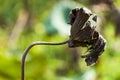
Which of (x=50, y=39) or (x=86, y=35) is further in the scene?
(x=50, y=39)

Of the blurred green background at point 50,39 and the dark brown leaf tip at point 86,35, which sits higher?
the blurred green background at point 50,39

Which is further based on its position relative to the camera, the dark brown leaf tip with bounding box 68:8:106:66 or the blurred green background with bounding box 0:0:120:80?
the blurred green background with bounding box 0:0:120:80

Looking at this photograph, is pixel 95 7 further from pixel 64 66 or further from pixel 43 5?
pixel 43 5

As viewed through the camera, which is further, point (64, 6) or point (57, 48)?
point (57, 48)

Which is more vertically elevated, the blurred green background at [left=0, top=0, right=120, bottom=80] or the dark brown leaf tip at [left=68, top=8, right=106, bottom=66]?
the blurred green background at [left=0, top=0, right=120, bottom=80]

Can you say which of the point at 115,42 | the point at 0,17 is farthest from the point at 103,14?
the point at 0,17

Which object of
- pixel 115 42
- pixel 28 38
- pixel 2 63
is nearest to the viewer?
pixel 2 63

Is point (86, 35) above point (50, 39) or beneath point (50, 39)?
beneath

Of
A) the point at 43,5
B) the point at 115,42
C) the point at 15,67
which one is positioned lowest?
the point at 15,67
